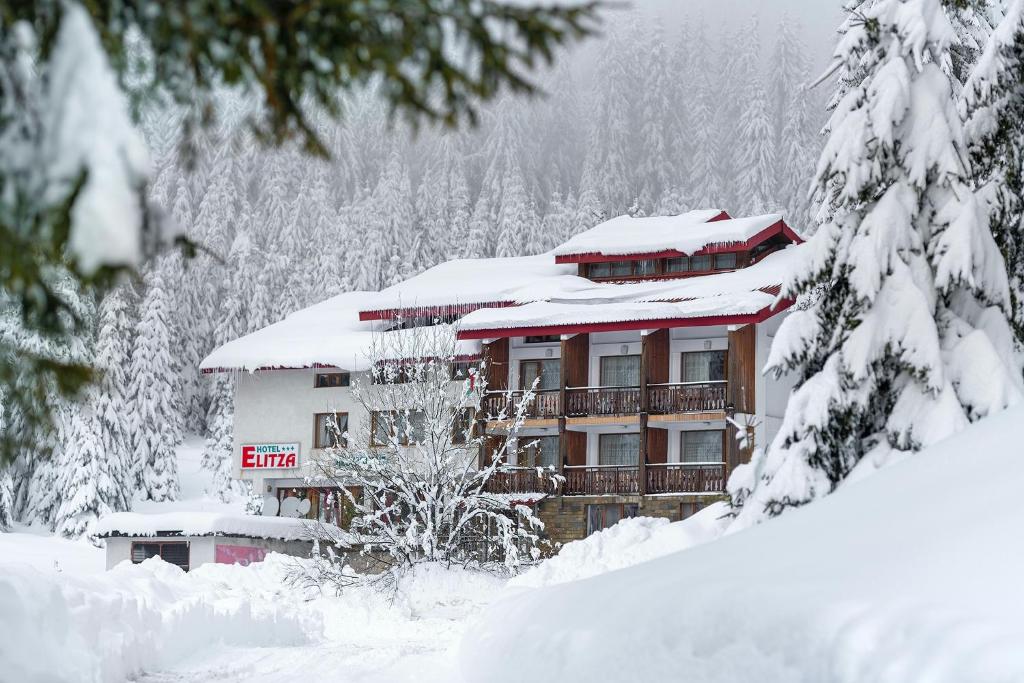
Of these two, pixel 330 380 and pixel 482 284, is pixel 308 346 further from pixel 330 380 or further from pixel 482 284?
pixel 482 284

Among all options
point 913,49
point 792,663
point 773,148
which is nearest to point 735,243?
point 913,49

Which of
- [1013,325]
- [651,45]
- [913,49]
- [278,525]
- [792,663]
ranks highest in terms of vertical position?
[651,45]

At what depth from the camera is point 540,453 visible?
3869cm

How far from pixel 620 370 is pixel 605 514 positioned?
180 inches

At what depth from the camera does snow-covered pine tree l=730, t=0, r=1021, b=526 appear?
63.7 feet

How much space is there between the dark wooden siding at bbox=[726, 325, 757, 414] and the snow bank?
1275 centimetres

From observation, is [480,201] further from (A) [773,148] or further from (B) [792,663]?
(B) [792,663]

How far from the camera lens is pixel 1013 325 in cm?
2077

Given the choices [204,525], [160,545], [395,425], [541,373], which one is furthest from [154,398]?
[395,425]

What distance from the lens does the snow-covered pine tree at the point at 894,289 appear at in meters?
19.4

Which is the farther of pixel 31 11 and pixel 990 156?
pixel 990 156

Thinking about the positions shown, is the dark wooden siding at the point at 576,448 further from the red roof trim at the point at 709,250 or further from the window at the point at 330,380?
the window at the point at 330,380

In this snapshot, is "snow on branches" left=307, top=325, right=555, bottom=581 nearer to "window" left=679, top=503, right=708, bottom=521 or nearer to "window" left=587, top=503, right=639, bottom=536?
"window" left=587, top=503, right=639, bottom=536

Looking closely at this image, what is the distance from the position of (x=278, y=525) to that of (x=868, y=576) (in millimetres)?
35369
